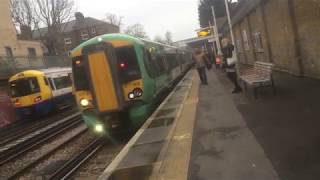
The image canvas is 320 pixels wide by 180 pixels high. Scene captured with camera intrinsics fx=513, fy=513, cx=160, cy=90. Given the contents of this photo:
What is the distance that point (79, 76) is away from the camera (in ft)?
50.2

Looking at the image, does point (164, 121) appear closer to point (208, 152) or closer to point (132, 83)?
point (132, 83)

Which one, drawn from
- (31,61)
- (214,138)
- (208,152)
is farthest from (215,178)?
(31,61)

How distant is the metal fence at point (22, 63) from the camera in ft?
121

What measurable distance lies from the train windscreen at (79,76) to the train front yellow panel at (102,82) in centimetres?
43

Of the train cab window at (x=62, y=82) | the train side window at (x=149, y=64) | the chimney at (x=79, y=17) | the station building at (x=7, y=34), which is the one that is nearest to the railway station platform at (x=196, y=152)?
the train side window at (x=149, y=64)

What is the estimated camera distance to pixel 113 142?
15812 millimetres

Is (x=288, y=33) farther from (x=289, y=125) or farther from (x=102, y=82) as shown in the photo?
(x=289, y=125)

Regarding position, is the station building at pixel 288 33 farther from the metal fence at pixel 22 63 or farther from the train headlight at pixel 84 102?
the metal fence at pixel 22 63

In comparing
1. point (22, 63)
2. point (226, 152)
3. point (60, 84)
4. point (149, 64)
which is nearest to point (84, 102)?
point (149, 64)

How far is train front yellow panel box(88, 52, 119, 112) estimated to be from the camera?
48.0 ft

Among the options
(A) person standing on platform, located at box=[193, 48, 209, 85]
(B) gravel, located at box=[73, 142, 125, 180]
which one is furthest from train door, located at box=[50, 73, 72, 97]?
(B) gravel, located at box=[73, 142, 125, 180]

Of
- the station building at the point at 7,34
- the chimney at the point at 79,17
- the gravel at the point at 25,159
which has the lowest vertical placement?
the gravel at the point at 25,159

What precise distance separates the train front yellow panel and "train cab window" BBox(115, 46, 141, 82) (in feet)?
1.56

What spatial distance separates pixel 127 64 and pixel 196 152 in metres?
7.06
